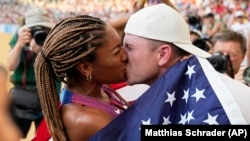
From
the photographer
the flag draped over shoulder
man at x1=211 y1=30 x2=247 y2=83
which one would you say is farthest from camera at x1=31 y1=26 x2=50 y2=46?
the flag draped over shoulder

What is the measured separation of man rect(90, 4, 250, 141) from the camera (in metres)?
1.06

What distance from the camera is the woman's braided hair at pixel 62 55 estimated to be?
1152mm

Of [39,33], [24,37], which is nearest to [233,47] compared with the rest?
[39,33]

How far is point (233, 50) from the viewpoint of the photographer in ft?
7.50

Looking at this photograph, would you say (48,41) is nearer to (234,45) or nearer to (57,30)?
(57,30)

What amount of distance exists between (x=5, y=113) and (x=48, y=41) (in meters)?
0.56

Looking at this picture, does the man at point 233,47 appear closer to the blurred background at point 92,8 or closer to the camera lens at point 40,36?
the camera lens at point 40,36

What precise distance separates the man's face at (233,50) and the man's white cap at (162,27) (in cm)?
110

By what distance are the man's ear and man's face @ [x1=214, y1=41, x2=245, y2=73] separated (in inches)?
44.8

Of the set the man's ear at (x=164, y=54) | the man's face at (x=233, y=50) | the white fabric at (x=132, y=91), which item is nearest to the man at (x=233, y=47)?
the man's face at (x=233, y=50)

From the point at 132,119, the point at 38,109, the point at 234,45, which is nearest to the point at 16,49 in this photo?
the point at 38,109

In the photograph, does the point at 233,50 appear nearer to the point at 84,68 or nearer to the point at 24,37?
the point at 24,37

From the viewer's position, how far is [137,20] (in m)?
1.22

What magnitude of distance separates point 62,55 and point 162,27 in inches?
10.3
